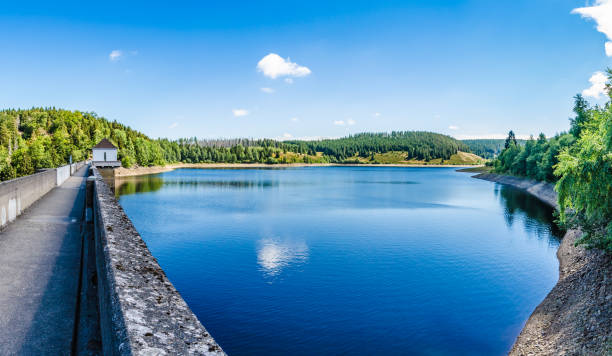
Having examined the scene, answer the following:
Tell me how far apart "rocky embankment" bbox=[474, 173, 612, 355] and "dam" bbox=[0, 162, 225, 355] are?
39.5ft

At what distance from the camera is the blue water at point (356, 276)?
48.7 ft

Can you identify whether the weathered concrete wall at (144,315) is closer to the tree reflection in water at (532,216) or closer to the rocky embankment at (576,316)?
the rocky embankment at (576,316)

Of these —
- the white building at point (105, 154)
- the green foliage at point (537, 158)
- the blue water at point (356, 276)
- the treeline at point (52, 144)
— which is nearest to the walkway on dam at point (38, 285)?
the blue water at point (356, 276)

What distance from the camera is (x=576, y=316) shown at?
14227mm

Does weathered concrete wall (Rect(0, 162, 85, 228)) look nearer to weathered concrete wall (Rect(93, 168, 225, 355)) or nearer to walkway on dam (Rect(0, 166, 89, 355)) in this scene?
walkway on dam (Rect(0, 166, 89, 355))

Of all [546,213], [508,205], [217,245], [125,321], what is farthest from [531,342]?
[508,205]

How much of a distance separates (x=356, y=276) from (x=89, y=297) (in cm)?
1557

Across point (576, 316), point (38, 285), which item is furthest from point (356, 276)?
point (38, 285)

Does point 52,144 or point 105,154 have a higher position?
point 52,144

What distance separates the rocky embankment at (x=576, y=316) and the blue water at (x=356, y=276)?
0.84 m

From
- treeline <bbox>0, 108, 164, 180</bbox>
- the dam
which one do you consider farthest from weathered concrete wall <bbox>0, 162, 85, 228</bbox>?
treeline <bbox>0, 108, 164, 180</bbox>

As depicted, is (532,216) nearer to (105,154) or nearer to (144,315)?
(144,315)

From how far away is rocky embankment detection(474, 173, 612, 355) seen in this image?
1217 cm

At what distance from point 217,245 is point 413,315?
51.3 ft
